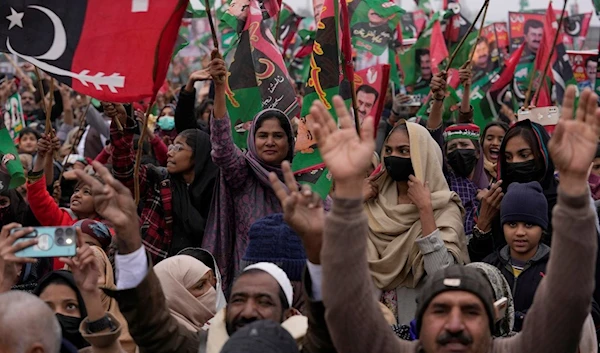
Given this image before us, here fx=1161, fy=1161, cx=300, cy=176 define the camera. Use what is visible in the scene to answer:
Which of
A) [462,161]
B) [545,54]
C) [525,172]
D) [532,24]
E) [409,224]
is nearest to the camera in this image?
[409,224]

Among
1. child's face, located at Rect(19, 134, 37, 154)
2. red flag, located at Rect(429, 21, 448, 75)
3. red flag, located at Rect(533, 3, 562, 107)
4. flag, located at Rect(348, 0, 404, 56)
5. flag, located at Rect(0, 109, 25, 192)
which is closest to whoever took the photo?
flag, located at Rect(0, 109, 25, 192)

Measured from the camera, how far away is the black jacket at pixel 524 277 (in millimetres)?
5035

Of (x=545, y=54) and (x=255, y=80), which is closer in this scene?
(x=255, y=80)

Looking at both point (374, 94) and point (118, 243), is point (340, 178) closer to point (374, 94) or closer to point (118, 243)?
point (118, 243)

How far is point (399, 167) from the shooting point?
18.2ft

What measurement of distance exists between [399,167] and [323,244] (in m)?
2.18

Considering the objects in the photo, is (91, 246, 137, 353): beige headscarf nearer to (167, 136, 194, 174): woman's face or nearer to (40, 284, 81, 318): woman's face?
(40, 284, 81, 318): woman's face

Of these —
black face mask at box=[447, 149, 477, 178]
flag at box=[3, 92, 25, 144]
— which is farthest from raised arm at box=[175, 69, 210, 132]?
Result: flag at box=[3, 92, 25, 144]

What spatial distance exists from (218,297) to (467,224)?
173 centimetres

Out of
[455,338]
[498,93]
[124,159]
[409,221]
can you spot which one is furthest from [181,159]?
[498,93]

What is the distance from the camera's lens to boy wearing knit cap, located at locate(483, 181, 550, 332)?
5.13 m

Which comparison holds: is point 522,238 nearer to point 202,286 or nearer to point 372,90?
point 202,286

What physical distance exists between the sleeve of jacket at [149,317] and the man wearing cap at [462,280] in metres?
0.64

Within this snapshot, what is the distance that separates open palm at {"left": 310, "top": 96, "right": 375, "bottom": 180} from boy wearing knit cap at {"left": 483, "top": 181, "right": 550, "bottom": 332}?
1928 mm
